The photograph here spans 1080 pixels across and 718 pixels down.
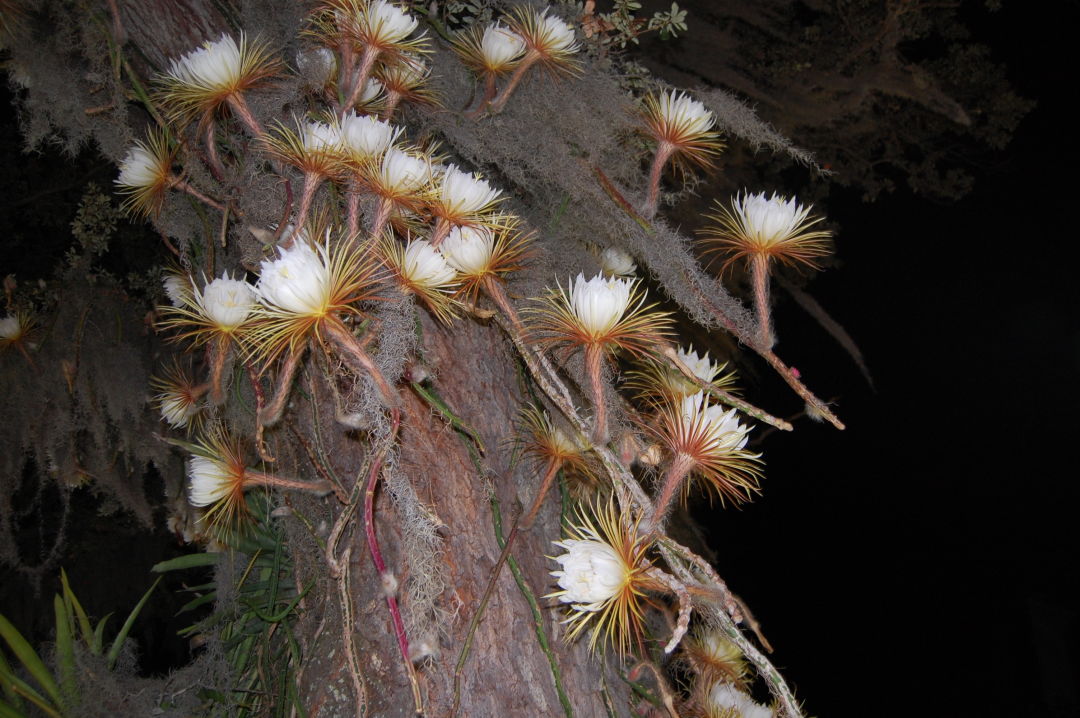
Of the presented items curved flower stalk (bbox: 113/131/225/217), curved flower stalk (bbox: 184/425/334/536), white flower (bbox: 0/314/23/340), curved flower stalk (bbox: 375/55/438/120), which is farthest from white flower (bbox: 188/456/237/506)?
white flower (bbox: 0/314/23/340)

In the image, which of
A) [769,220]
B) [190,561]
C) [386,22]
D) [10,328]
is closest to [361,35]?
[386,22]

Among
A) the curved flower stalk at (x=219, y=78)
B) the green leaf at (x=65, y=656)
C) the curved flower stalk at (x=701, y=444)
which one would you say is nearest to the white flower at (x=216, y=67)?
the curved flower stalk at (x=219, y=78)

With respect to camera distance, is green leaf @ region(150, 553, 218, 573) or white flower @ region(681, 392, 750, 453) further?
green leaf @ region(150, 553, 218, 573)

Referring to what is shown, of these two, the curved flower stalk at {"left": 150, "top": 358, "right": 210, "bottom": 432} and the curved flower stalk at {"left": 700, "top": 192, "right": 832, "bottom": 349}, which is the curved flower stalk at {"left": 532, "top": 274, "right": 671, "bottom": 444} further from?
the curved flower stalk at {"left": 150, "top": 358, "right": 210, "bottom": 432}

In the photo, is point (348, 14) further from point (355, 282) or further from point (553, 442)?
point (553, 442)

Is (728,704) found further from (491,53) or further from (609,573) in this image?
(491,53)

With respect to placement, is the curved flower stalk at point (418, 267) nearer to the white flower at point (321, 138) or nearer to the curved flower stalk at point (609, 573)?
the white flower at point (321, 138)

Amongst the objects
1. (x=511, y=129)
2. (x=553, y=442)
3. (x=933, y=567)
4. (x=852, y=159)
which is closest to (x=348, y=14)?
(x=511, y=129)

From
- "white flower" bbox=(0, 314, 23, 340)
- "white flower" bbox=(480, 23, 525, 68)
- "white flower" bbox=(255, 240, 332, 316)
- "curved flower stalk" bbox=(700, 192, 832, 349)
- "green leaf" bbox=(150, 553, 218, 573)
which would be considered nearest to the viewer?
"white flower" bbox=(255, 240, 332, 316)
